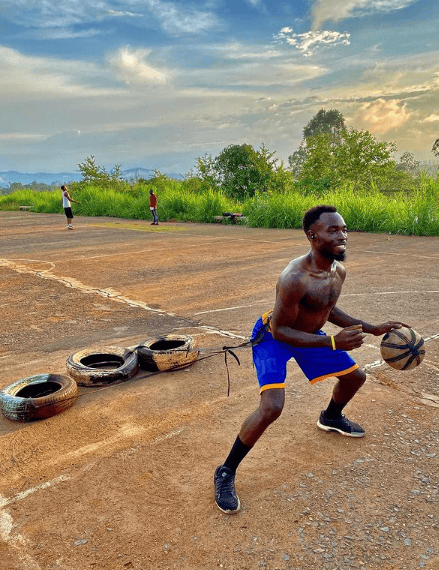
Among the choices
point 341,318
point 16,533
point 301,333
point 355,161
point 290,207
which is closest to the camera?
point 16,533

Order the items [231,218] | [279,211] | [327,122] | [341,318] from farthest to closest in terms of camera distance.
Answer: [327,122], [231,218], [279,211], [341,318]

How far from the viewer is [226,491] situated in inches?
116

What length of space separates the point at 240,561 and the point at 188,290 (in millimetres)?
6159

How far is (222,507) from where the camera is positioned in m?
2.88

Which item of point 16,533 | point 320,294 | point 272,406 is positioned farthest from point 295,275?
point 16,533

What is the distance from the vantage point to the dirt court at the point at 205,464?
→ 103 inches

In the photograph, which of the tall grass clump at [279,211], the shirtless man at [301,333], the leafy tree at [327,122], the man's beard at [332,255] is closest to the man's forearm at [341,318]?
the shirtless man at [301,333]

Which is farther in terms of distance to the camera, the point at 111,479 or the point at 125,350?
the point at 125,350

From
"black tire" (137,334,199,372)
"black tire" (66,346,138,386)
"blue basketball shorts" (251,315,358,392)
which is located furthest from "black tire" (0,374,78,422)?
"blue basketball shorts" (251,315,358,392)

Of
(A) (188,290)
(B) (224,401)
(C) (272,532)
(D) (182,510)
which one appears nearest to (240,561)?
(C) (272,532)

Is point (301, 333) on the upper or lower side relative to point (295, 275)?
lower

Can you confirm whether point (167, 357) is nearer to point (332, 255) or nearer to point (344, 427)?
point (344, 427)

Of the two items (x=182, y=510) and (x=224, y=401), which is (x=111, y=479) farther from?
(x=224, y=401)

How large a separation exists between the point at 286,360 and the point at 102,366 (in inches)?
103
